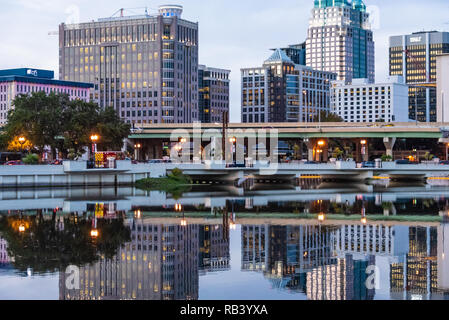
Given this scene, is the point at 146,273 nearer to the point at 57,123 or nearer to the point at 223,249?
the point at 223,249

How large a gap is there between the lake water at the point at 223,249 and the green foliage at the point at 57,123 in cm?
3025

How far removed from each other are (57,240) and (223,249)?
972cm

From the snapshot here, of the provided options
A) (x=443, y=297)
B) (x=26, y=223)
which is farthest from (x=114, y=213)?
(x=443, y=297)

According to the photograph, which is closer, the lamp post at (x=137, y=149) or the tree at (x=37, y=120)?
the tree at (x=37, y=120)

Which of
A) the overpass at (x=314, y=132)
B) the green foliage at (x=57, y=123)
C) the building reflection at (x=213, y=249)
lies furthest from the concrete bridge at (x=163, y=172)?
the building reflection at (x=213, y=249)

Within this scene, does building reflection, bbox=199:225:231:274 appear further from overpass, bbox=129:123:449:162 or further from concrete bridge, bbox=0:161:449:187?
overpass, bbox=129:123:449:162

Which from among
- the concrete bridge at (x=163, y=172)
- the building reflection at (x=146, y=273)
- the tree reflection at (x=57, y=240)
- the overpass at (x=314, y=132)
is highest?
the overpass at (x=314, y=132)

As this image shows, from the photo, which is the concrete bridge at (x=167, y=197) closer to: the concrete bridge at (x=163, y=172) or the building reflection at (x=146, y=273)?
the concrete bridge at (x=163, y=172)

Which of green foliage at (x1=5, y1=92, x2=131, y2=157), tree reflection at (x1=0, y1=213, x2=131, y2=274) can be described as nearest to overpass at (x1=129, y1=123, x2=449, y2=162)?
green foliage at (x1=5, y1=92, x2=131, y2=157)

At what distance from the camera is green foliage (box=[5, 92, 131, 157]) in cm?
9938

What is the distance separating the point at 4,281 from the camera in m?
31.2

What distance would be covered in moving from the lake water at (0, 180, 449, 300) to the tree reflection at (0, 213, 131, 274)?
0.23 ft

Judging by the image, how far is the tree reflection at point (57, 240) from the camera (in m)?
35.6

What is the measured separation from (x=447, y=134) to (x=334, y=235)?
96222mm
